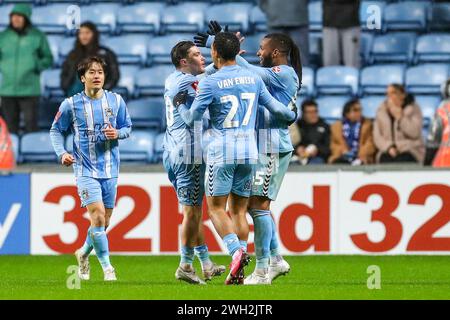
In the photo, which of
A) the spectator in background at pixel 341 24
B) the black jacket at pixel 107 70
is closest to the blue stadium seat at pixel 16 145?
the black jacket at pixel 107 70

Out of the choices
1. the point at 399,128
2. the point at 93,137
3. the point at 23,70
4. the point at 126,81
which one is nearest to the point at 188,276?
the point at 93,137

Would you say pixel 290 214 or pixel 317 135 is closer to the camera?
pixel 290 214

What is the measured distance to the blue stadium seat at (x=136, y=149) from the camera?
17.3m

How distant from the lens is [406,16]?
Result: 1933 centimetres

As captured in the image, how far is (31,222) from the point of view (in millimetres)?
15391

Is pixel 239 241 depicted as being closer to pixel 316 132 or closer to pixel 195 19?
pixel 316 132

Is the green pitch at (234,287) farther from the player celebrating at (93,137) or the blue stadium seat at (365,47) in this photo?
the blue stadium seat at (365,47)

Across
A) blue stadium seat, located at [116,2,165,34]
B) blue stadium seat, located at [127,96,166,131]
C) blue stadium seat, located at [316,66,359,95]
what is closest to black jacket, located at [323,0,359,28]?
blue stadium seat, located at [316,66,359,95]

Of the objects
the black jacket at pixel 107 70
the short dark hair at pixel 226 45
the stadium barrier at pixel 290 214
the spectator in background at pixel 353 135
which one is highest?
the short dark hair at pixel 226 45

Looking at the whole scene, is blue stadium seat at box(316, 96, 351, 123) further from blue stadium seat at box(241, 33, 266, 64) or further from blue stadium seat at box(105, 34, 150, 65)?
blue stadium seat at box(105, 34, 150, 65)

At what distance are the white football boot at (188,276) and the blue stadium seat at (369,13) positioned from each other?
7401mm

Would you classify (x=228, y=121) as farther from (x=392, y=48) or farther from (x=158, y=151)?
(x=392, y=48)

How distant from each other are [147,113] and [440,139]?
4037mm
